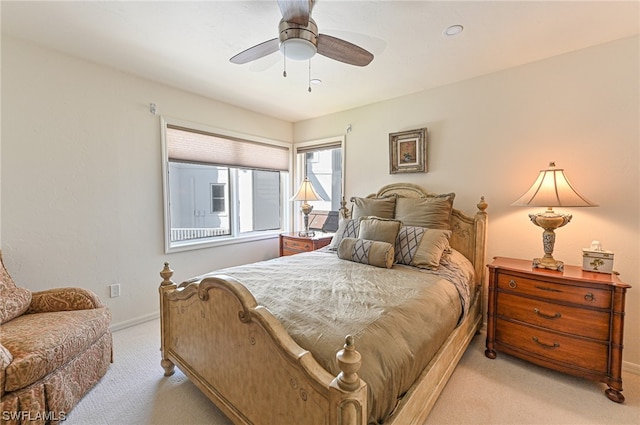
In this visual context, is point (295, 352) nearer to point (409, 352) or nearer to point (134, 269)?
point (409, 352)

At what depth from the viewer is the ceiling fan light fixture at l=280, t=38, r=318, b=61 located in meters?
1.54

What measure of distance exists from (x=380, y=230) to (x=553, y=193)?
4.29ft

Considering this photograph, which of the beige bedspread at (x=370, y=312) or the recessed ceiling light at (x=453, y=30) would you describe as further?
the recessed ceiling light at (x=453, y=30)

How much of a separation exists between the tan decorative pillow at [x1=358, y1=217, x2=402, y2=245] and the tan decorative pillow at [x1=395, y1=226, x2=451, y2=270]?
0.22 ft

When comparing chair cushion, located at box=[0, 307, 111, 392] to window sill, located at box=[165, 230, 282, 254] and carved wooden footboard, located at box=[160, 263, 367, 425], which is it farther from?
window sill, located at box=[165, 230, 282, 254]

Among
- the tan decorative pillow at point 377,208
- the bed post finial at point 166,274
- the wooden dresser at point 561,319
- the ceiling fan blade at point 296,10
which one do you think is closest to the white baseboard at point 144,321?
the wooden dresser at point 561,319

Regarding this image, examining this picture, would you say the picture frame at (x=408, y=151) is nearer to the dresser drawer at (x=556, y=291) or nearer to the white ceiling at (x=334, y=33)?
the white ceiling at (x=334, y=33)

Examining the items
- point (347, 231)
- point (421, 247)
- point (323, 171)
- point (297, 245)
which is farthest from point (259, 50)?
point (323, 171)

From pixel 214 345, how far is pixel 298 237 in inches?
84.7

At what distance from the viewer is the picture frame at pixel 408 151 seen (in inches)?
120

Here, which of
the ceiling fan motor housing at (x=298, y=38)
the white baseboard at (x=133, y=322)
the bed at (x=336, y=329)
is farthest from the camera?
the white baseboard at (x=133, y=322)

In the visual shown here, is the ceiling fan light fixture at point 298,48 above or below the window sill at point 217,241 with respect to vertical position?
above

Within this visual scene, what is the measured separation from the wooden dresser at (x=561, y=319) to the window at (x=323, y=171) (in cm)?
231

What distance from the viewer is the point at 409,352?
128 centimetres
